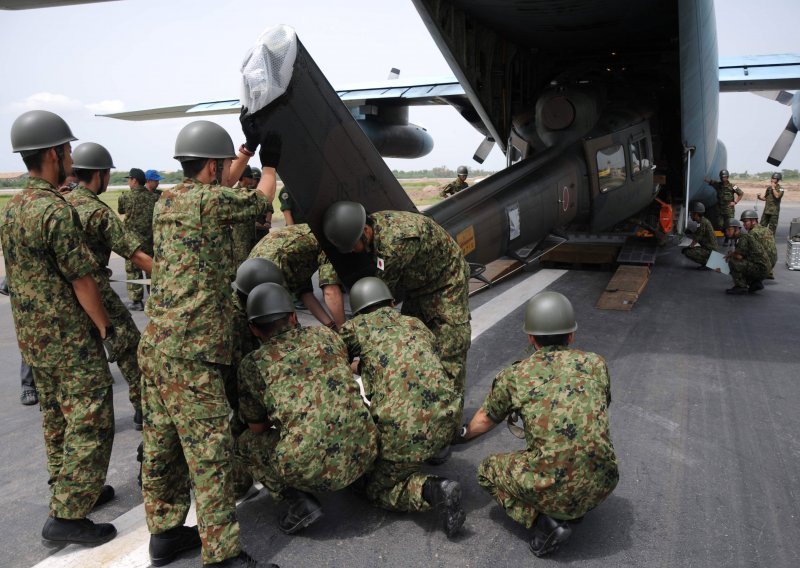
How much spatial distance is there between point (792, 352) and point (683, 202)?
4.56m

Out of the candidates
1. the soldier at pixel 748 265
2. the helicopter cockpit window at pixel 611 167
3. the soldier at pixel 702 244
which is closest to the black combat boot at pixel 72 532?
→ the helicopter cockpit window at pixel 611 167

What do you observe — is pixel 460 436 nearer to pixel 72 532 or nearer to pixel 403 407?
pixel 403 407

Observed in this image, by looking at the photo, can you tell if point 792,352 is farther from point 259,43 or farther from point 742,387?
point 259,43

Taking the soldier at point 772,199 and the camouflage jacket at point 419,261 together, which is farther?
the soldier at point 772,199

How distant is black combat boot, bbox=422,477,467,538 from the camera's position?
3229 millimetres

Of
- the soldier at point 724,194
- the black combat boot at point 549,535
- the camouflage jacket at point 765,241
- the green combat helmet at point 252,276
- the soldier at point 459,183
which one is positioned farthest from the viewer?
the soldier at point 459,183

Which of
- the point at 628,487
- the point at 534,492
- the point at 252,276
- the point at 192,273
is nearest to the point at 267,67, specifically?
the point at 252,276

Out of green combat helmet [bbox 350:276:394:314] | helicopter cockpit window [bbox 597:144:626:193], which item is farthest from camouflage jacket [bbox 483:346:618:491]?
helicopter cockpit window [bbox 597:144:626:193]

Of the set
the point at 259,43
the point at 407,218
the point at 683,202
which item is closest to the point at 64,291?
the point at 259,43

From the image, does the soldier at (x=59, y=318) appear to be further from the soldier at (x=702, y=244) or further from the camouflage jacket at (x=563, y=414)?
the soldier at (x=702, y=244)

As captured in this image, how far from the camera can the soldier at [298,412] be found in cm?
320

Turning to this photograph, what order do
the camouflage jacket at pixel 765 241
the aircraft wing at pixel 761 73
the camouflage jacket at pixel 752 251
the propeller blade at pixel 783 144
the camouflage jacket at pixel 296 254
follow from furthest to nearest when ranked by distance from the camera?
1. the propeller blade at pixel 783 144
2. the aircraft wing at pixel 761 73
3. the camouflage jacket at pixel 765 241
4. the camouflage jacket at pixel 752 251
5. the camouflage jacket at pixel 296 254

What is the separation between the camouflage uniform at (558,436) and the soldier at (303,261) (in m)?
1.80

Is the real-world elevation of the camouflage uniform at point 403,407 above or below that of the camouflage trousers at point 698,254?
above
